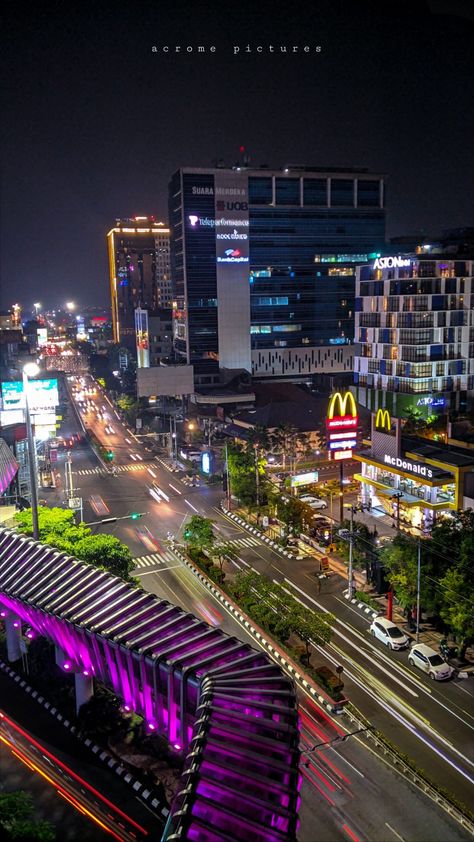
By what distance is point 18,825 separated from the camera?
18.9m

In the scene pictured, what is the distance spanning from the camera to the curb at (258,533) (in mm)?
50062

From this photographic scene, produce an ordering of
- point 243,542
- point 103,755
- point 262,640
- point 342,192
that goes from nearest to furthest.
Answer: point 103,755 < point 262,640 < point 243,542 < point 342,192

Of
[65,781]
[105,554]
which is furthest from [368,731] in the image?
[105,554]

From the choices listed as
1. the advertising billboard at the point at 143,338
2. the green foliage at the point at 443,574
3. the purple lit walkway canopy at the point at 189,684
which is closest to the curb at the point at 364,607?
the green foliage at the point at 443,574

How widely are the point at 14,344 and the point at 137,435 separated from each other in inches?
2560

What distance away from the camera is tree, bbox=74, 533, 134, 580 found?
3888 centimetres

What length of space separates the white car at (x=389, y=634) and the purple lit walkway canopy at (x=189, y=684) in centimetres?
1468

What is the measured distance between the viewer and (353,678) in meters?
32.3

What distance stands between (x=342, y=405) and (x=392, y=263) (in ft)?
151

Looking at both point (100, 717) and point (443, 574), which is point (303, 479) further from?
point (100, 717)

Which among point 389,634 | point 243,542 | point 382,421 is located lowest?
point 243,542

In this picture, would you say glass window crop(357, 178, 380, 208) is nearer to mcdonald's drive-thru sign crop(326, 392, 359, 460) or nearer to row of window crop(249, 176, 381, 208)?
row of window crop(249, 176, 381, 208)

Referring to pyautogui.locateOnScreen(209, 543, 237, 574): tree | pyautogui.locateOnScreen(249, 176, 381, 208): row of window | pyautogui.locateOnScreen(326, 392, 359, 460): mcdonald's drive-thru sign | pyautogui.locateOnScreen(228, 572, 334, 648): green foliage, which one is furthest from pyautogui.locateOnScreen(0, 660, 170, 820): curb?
pyautogui.locateOnScreen(249, 176, 381, 208): row of window

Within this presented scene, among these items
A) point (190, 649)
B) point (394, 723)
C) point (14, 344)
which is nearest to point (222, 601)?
point (394, 723)
